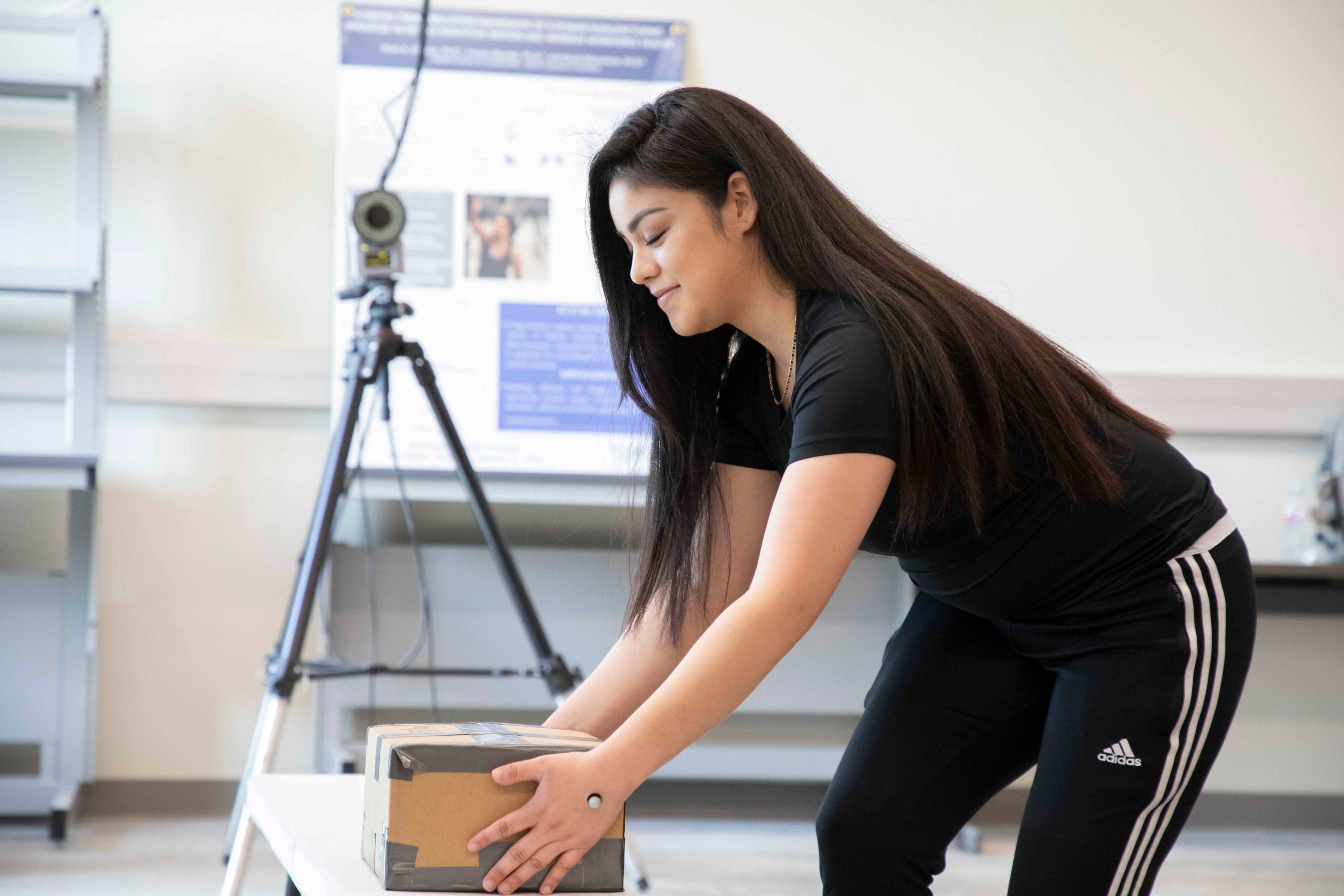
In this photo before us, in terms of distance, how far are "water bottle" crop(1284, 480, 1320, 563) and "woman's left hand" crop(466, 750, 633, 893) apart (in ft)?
8.09

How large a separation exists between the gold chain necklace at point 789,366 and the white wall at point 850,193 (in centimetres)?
174

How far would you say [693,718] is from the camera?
0.83m

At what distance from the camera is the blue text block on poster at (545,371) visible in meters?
2.53

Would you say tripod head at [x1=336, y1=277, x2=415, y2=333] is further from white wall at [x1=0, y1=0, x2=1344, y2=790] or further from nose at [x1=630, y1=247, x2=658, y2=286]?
nose at [x1=630, y1=247, x2=658, y2=286]

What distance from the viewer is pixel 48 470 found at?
2266 millimetres

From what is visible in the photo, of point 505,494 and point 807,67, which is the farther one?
point 807,67

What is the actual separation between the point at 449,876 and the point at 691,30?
92.0 inches

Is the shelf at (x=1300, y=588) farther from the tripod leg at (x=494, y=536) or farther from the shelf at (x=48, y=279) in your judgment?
the shelf at (x=48, y=279)

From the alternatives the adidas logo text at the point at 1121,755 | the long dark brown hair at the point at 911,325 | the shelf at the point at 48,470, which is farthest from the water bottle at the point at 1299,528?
the shelf at the point at 48,470

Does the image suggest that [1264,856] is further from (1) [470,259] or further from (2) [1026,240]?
(1) [470,259]

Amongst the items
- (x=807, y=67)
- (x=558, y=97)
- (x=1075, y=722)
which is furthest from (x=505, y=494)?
(x=1075, y=722)

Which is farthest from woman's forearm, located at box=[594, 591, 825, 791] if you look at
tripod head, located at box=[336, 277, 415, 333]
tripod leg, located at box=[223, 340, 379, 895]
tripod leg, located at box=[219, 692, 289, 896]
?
tripod head, located at box=[336, 277, 415, 333]

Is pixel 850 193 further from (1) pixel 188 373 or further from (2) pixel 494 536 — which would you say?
(1) pixel 188 373

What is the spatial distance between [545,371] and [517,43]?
29.3 inches
